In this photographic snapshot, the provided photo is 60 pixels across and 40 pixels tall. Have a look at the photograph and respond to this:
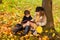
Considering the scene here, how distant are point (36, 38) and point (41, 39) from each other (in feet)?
0.64

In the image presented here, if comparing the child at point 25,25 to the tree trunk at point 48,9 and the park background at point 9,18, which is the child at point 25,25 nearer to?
the park background at point 9,18

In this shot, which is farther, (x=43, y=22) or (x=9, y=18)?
(x=9, y=18)

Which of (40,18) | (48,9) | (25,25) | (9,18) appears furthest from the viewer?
(9,18)

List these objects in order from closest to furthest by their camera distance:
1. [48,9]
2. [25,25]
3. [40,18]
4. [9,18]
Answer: [40,18] < [25,25] < [48,9] < [9,18]

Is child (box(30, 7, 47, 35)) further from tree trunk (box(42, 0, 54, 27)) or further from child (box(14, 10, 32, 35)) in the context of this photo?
tree trunk (box(42, 0, 54, 27))

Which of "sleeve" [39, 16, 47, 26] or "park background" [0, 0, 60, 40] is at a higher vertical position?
"sleeve" [39, 16, 47, 26]

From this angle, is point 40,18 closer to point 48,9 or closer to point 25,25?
point 25,25

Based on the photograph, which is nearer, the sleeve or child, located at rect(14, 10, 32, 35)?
the sleeve

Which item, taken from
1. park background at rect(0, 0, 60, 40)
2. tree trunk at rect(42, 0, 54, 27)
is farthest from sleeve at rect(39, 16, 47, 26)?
park background at rect(0, 0, 60, 40)

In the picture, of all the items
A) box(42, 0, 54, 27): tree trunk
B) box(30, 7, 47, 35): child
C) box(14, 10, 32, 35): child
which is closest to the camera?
box(30, 7, 47, 35): child

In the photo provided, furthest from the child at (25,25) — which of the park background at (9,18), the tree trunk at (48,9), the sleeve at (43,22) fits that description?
the tree trunk at (48,9)

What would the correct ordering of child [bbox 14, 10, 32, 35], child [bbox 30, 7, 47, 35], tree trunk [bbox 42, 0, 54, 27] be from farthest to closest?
tree trunk [bbox 42, 0, 54, 27], child [bbox 14, 10, 32, 35], child [bbox 30, 7, 47, 35]

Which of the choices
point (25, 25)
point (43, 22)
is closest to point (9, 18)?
point (25, 25)

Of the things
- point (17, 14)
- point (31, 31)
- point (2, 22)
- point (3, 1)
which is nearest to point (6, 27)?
point (2, 22)
